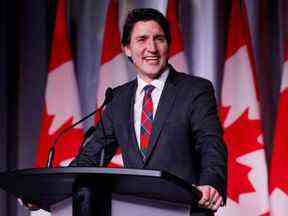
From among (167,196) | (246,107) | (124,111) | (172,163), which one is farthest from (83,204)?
(246,107)

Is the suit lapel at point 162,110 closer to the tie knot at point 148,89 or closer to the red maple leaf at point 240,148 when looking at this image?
the tie knot at point 148,89

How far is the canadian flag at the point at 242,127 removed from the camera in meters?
3.57

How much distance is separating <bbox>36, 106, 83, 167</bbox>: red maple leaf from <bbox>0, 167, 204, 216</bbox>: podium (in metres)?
2.32

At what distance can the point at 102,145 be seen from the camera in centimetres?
208

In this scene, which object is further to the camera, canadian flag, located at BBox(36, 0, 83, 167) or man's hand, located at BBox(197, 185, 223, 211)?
canadian flag, located at BBox(36, 0, 83, 167)

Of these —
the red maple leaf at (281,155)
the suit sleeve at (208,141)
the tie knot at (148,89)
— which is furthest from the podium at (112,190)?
the red maple leaf at (281,155)

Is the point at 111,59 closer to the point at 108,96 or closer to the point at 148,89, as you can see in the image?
the point at 148,89

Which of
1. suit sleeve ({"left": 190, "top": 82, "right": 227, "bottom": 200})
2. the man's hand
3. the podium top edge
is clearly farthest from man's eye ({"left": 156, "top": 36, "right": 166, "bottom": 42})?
the podium top edge

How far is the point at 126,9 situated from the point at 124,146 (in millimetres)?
Result: 2527

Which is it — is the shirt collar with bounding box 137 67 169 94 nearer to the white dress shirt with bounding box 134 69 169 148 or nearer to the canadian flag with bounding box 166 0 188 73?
the white dress shirt with bounding box 134 69 169 148

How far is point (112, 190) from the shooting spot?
1476mm

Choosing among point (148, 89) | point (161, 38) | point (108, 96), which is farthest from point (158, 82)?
point (108, 96)

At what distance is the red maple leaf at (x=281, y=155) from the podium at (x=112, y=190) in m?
2.06

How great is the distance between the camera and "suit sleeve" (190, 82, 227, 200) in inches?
66.1
